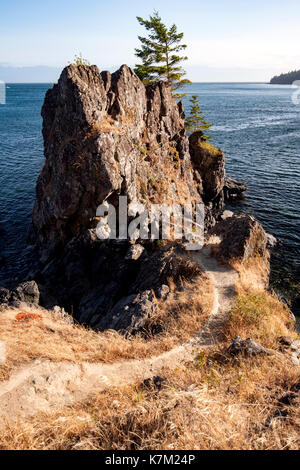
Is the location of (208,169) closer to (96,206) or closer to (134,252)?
(96,206)

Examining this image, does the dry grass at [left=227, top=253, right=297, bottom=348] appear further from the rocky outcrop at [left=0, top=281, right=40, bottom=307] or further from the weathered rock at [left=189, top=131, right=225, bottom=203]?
the weathered rock at [left=189, top=131, right=225, bottom=203]

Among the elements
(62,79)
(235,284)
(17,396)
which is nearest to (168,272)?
(235,284)

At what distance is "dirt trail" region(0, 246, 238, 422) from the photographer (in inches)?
309

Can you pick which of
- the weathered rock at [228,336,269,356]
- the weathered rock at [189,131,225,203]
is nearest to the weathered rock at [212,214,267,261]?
the weathered rock at [228,336,269,356]

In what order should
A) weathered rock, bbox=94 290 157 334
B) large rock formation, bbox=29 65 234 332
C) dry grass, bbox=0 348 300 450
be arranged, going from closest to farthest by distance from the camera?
1. dry grass, bbox=0 348 300 450
2. weathered rock, bbox=94 290 157 334
3. large rock formation, bbox=29 65 234 332

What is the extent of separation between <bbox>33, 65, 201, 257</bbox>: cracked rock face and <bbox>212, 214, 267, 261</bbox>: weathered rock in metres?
9.65

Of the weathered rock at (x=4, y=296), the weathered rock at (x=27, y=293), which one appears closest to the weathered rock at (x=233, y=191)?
the weathered rock at (x=27, y=293)

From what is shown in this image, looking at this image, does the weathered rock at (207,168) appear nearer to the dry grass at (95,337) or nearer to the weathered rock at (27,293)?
the weathered rock at (27,293)

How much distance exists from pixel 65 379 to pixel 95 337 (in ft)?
8.35

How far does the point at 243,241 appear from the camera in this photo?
17281mm

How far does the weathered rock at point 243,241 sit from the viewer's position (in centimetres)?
1728

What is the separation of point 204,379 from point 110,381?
3.13 meters

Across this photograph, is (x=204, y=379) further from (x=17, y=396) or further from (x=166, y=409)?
(x=17, y=396)

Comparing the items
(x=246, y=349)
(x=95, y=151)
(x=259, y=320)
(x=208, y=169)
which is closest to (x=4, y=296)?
(x=95, y=151)
